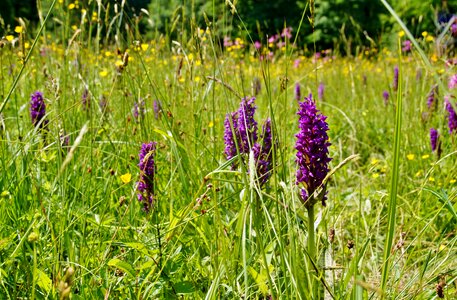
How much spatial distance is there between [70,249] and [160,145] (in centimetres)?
87

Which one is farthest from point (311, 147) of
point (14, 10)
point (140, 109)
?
point (14, 10)

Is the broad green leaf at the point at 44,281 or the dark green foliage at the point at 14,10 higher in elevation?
the broad green leaf at the point at 44,281

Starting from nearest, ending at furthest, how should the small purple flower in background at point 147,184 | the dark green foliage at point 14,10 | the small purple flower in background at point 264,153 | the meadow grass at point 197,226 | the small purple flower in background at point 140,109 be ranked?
1. the meadow grass at point 197,226
2. the small purple flower in background at point 264,153
3. the small purple flower in background at point 147,184
4. the small purple flower in background at point 140,109
5. the dark green foliage at point 14,10

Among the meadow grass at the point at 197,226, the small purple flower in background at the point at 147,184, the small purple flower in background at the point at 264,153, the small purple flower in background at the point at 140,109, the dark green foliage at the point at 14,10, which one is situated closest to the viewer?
the meadow grass at the point at 197,226

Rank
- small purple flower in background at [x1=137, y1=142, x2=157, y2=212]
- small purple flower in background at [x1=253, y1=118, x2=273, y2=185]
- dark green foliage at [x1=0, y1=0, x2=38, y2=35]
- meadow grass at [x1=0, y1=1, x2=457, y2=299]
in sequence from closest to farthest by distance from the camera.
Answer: meadow grass at [x1=0, y1=1, x2=457, y2=299]
small purple flower in background at [x1=253, y1=118, x2=273, y2=185]
small purple flower in background at [x1=137, y1=142, x2=157, y2=212]
dark green foliage at [x1=0, y1=0, x2=38, y2=35]

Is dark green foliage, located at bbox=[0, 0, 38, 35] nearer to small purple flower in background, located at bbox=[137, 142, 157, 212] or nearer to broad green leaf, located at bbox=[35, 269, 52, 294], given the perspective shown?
small purple flower in background, located at bbox=[137, 142, 157, 212]

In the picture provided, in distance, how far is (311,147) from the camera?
1.12 metres

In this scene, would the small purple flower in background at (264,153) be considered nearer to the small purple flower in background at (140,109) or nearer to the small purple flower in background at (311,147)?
the small purple flower in background at (311,147)

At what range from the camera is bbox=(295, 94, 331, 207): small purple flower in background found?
112 centimetres

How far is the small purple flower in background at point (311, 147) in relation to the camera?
112 centimetres

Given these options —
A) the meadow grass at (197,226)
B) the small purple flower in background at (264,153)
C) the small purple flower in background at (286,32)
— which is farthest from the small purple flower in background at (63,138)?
the small purple flower in background at (286,32)

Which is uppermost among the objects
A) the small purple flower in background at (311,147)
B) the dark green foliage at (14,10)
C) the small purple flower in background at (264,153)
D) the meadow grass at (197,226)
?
the small purple flower in background at (311,147)

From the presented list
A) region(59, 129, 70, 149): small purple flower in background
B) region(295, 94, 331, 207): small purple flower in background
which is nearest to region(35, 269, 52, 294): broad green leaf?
region(59, 129, 70, 149): small purple flower in background

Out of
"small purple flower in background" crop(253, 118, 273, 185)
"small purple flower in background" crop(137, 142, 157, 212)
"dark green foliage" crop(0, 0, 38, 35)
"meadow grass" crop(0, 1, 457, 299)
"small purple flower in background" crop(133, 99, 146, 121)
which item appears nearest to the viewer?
"meadow grass" crop(0, 1, 457, 299)
